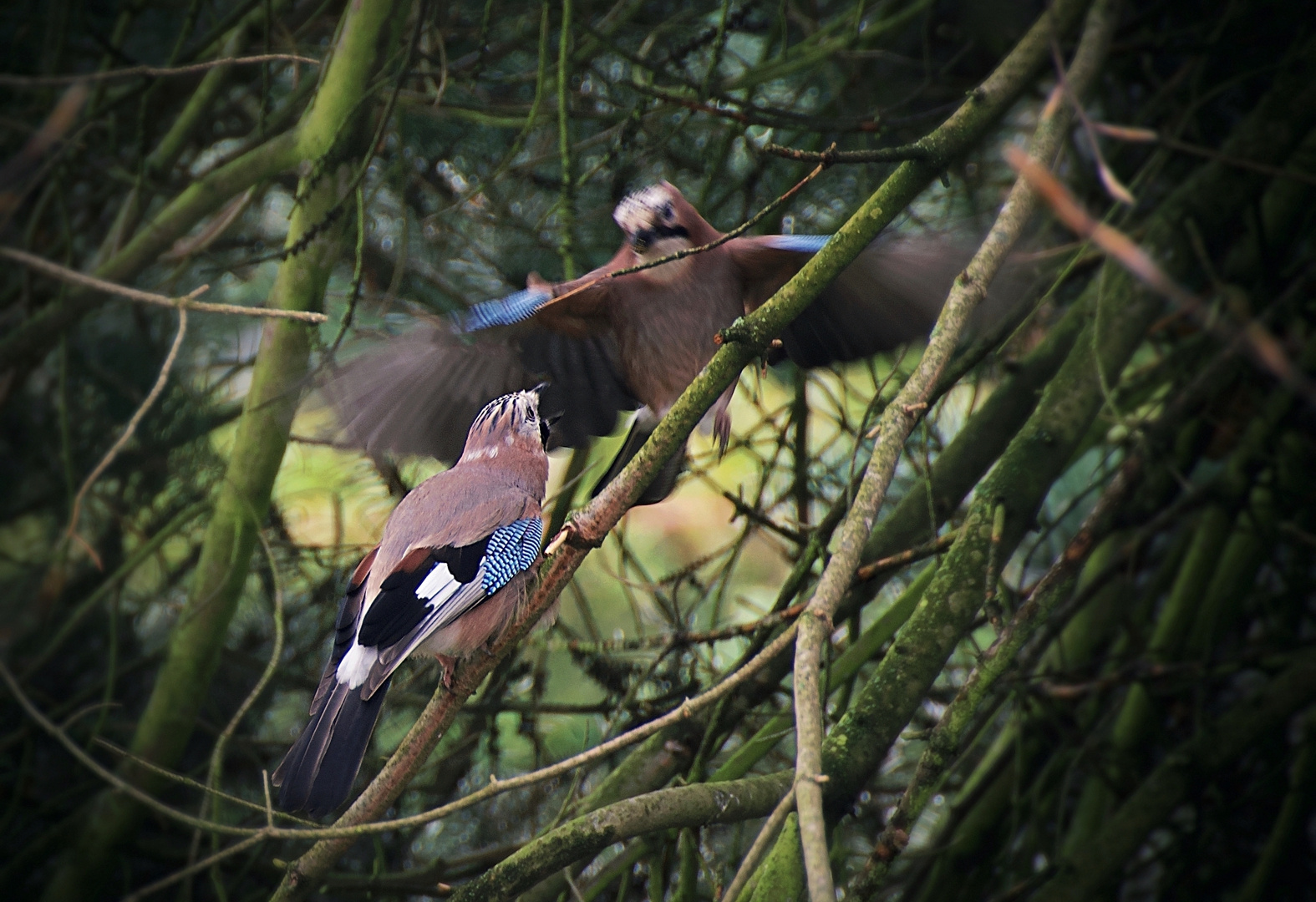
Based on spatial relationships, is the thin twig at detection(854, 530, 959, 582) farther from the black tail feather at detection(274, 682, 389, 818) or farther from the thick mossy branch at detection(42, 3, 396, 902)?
the thick mossy branch at detection(42, 3, 396, 902)

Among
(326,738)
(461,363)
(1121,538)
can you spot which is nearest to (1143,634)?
(1121,538)

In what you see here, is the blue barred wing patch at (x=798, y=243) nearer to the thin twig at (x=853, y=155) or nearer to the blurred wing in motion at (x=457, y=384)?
the blurred wing in motion at (x=457, y=384)

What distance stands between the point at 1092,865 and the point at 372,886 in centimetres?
183

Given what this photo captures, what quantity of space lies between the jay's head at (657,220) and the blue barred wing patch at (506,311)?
304 mm

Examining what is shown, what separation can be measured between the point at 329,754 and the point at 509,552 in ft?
1.90

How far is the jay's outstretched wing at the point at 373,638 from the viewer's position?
2.04 meters

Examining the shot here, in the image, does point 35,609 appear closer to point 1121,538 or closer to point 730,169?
point 730,169

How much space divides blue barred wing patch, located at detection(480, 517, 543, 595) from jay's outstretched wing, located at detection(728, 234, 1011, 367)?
94 centimetres

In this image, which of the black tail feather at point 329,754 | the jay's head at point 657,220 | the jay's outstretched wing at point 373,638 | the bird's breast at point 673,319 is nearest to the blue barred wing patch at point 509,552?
the jay's outstretched wing at point 373,638

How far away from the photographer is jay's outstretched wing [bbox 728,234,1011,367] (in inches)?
117

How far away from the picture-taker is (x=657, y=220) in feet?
9.58

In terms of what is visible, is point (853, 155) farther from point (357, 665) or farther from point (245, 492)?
point (245, 492)

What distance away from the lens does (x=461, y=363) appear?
320cm

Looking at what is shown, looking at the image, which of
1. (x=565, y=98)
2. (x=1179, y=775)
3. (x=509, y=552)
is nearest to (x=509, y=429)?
(x=509, y=552)
